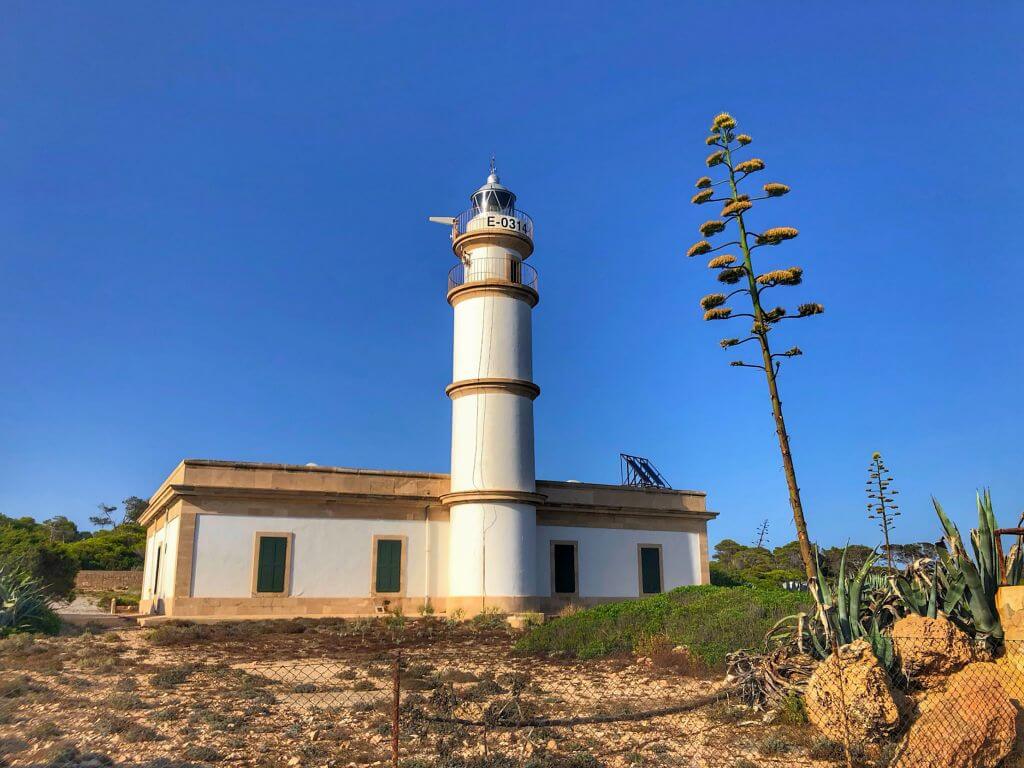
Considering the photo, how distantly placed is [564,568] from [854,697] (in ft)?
56.8

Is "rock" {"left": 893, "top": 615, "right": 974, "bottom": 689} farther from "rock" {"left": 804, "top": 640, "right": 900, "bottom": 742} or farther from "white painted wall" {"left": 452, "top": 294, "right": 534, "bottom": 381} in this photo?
"white painted wall" {"left": 452, "top": 294, "right": 534, "bottom": 381}

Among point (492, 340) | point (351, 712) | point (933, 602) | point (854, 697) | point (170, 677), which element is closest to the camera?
point (854, 697)

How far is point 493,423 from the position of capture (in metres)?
22.3

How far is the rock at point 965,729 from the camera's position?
6.85 meters

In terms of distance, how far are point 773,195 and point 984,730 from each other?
32.2 ft

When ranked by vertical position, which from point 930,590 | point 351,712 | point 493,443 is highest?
point 493,443

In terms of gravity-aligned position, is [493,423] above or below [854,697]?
above

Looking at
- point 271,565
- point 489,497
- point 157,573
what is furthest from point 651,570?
point 157,573

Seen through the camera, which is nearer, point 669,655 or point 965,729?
point 965,729

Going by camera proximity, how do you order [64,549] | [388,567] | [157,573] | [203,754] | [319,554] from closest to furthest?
[203,754], [319,554], [388,567], [157,573], [64,549]

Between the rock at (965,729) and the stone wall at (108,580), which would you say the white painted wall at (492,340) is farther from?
the stone wall at (108,580)

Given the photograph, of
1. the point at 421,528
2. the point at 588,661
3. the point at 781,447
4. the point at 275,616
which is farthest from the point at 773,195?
the point at 275,616

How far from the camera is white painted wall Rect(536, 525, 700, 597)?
24.1m

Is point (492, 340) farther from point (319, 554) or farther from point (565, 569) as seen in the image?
point (319, 554)
